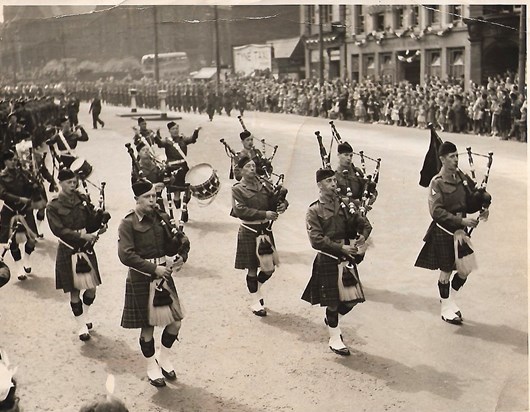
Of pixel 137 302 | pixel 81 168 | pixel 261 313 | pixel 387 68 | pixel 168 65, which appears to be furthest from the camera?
pixel 387 68

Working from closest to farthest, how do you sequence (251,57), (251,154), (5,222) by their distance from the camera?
(5,222) → (251,154) → (251,57)

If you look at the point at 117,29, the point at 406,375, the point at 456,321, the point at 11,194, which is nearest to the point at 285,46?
the point at 117,29

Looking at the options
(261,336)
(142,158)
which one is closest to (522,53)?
(261,336)

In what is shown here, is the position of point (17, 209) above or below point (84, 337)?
above

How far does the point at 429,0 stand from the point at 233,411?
11.5 feet

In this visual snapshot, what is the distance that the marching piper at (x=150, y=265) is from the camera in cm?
452

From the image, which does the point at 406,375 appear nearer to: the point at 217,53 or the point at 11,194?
the point at 217,53

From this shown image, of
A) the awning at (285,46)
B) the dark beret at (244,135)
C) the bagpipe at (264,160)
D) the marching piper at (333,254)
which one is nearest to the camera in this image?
the marching piper at (333,254)

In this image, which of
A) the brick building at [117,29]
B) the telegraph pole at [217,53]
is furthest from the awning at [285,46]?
the telegraph pole at [217,53]

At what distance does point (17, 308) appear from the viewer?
5.89m

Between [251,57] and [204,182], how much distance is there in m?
1.61

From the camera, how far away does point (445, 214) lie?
541 centimetres

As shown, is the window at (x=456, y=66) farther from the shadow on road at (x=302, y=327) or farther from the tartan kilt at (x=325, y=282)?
the tartan kilt at (x=325, y=282)

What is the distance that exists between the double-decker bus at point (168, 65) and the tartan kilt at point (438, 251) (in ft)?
8.97
